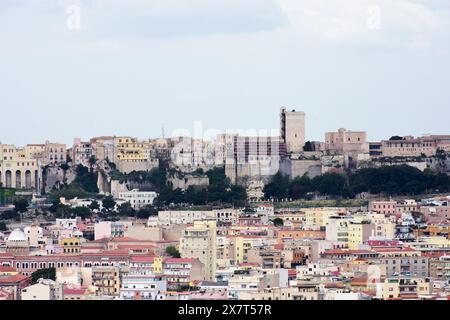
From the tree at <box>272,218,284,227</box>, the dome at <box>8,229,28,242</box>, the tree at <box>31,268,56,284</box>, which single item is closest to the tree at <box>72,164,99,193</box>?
the tree at <box>272,218,284,227</box>

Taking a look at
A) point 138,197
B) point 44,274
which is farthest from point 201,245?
point 138,197

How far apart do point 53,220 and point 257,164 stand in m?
4.70

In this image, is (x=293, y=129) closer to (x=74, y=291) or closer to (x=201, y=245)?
(x=201, y=245)

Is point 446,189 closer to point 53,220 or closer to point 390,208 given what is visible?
point 390,208

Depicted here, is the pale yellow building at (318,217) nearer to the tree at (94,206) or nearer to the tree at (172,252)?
the tree at (172,252)

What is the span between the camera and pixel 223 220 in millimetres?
25438

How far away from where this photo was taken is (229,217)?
26062mm

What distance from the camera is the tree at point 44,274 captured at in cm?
1712

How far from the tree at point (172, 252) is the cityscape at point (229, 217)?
0.09 m

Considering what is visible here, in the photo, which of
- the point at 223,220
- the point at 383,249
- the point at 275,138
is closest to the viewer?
the point at 383,249

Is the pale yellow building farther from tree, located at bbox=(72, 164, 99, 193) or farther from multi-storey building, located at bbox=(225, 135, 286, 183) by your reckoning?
tree, located at bbox=(72, 164, 99, 193)

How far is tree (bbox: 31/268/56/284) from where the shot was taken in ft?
56.2

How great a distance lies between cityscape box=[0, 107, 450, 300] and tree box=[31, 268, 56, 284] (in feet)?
0.10
